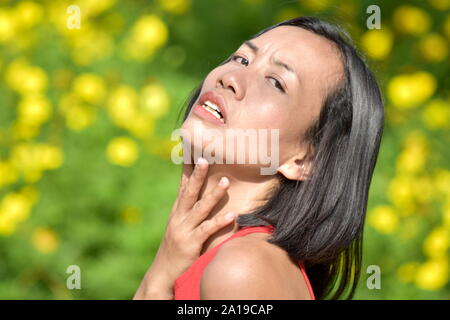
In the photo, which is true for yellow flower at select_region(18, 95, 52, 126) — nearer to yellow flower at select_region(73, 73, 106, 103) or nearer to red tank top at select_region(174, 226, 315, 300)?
yellow flower at select_region(73, 73, 106, 103)

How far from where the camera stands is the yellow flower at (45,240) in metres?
2.86

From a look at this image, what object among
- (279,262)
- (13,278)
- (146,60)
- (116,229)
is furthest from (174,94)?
(279,262)

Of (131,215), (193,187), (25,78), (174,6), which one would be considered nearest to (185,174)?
(193,187)

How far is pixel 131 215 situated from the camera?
295 cm

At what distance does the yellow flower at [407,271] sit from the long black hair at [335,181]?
4.51ft

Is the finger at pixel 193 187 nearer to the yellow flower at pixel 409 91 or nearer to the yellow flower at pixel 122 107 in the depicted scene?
the yellow flower at pixel 122 107

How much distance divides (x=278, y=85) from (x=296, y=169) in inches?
7.1

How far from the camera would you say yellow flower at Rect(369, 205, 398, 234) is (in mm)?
2949

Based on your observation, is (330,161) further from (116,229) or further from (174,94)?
(174,94)

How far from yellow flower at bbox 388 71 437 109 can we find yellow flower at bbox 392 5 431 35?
1.15 ft

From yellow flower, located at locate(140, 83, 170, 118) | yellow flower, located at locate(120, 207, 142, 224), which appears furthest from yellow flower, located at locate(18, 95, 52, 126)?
yellow flower, located at locate(120, 207, 142, 224)

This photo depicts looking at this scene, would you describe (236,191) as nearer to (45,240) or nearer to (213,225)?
(213,225)

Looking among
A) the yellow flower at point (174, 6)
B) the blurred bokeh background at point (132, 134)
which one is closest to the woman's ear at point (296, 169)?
the blurred bokeh background at point (132, 134)

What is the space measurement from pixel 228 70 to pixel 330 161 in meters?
0.28
